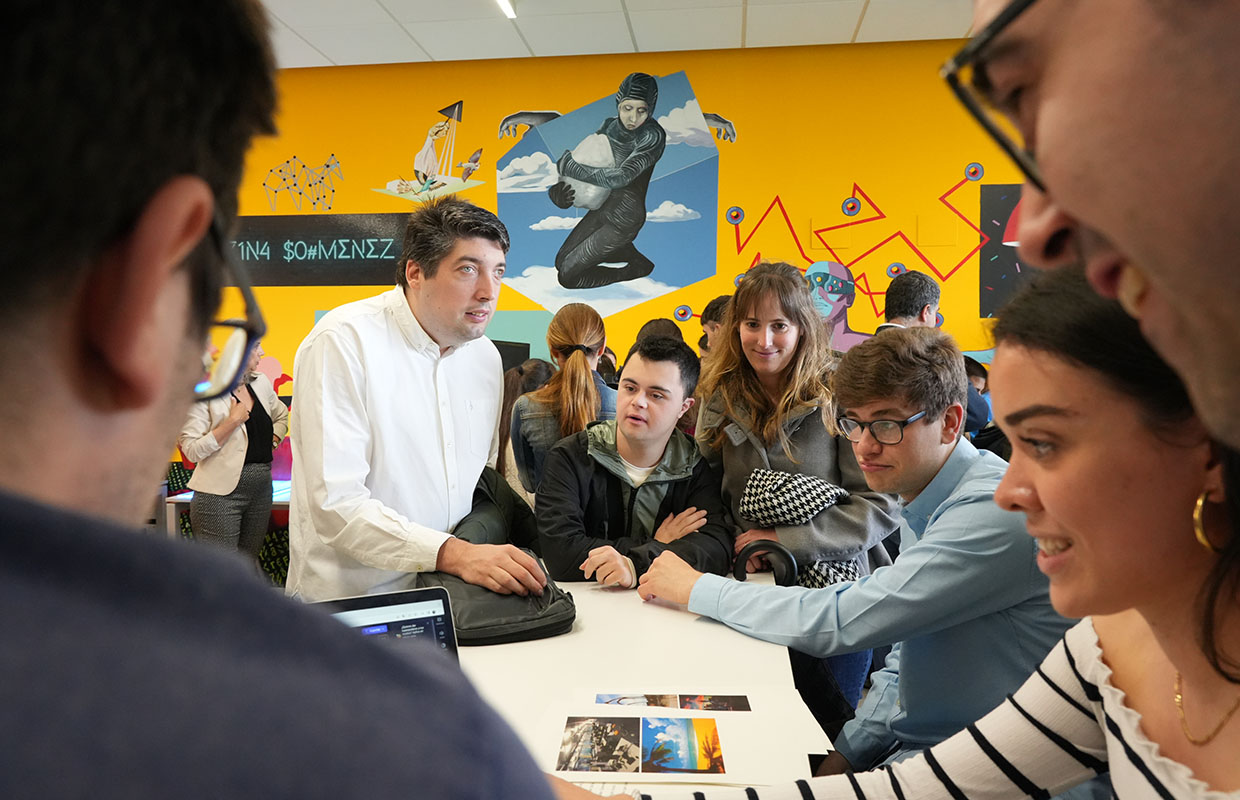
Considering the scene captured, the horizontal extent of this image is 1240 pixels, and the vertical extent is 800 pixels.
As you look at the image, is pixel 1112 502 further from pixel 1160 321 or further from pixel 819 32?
pixel 819 32

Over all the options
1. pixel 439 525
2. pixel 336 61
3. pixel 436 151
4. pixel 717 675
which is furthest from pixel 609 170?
pixel 717 675

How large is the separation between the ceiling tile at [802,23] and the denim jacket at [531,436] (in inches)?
114

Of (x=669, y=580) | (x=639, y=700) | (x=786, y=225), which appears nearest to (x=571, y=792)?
(x=639, y=700)

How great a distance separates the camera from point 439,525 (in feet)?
8.14

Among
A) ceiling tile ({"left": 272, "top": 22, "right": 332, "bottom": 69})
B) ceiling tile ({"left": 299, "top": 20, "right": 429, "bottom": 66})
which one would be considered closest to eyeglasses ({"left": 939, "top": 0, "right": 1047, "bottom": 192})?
ceiling tile ({"left": 299, "top": 20, "right": 429, "bottom": 66})

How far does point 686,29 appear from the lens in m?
5.17

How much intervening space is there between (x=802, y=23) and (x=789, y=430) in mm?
3482

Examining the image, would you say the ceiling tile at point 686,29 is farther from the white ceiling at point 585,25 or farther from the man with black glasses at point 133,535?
the man with black glasses at point 133,535

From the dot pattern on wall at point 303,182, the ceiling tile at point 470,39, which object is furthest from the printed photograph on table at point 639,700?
the dot pattern on wall at point 303,182

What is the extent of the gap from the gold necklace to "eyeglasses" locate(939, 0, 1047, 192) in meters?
0.82

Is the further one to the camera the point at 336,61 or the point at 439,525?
the point at 336,61

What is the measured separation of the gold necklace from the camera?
3.10 ft

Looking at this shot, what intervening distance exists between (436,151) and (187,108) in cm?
581

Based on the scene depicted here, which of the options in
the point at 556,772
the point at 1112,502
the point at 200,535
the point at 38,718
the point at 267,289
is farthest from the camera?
the point at 267,289
